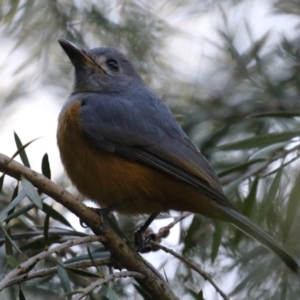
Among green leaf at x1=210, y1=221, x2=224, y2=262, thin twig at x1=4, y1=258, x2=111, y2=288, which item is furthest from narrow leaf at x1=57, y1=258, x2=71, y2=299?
green leaf at x1=210, y1=221, x2=224, y2=262

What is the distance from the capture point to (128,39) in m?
4.77

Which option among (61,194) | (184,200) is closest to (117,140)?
(184,200)

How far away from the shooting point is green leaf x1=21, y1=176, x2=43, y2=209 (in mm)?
2479

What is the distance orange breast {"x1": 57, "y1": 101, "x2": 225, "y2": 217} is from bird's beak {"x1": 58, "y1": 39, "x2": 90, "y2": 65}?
2.38 ft

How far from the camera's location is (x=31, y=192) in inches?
99.0

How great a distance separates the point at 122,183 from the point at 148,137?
0.42 meters

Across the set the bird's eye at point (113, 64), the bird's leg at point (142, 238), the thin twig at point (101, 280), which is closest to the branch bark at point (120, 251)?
the thin twig at point (101, 280)

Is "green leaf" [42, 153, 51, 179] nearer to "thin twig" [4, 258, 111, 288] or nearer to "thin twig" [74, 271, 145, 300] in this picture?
"thin twig" [4, 258, 111, 288]

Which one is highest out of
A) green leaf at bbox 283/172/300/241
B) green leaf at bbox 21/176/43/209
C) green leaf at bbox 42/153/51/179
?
green leaf at bbox 42/153/51/179

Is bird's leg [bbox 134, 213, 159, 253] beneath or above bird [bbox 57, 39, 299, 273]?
beneath

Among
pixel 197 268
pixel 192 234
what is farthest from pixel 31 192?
pixel 192 234

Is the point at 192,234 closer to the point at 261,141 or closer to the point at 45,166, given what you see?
the point at 261,141

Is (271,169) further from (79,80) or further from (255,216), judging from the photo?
(79,80)

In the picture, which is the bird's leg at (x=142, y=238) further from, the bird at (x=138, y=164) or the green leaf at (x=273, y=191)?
the green leaf at (x=273, y=191)
